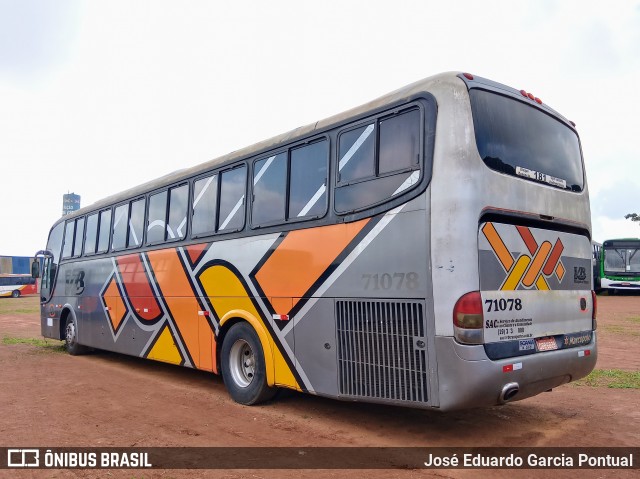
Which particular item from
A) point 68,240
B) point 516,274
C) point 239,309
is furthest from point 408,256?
point 68,240

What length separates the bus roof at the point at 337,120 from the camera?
17.4 ft

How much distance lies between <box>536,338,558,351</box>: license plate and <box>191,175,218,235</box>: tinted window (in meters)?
4.76

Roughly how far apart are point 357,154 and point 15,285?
51240mm

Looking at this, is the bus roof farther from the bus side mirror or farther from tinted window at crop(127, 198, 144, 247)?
the bus side mirror

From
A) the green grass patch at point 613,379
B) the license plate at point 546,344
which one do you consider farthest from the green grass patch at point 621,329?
the license plate at point 546,344

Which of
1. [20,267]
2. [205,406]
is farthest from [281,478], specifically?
[20,267]

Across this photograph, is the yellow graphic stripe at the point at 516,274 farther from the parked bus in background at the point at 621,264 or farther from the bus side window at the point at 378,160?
the parked bus in background at the point at 621,264

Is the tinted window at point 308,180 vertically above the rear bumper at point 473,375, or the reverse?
the tinted window at point 308,180

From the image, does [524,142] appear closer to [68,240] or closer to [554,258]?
[554,258]

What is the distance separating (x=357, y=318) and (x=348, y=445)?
4.11 ft

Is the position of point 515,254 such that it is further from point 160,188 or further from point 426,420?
point 160,188

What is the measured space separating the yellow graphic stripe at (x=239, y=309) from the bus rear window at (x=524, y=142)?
3351 mm

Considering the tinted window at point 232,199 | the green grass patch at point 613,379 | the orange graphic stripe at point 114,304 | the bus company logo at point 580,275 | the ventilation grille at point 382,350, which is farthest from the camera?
the orange graphic stripe at point 114,304

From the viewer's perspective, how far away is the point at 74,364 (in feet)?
37.3
